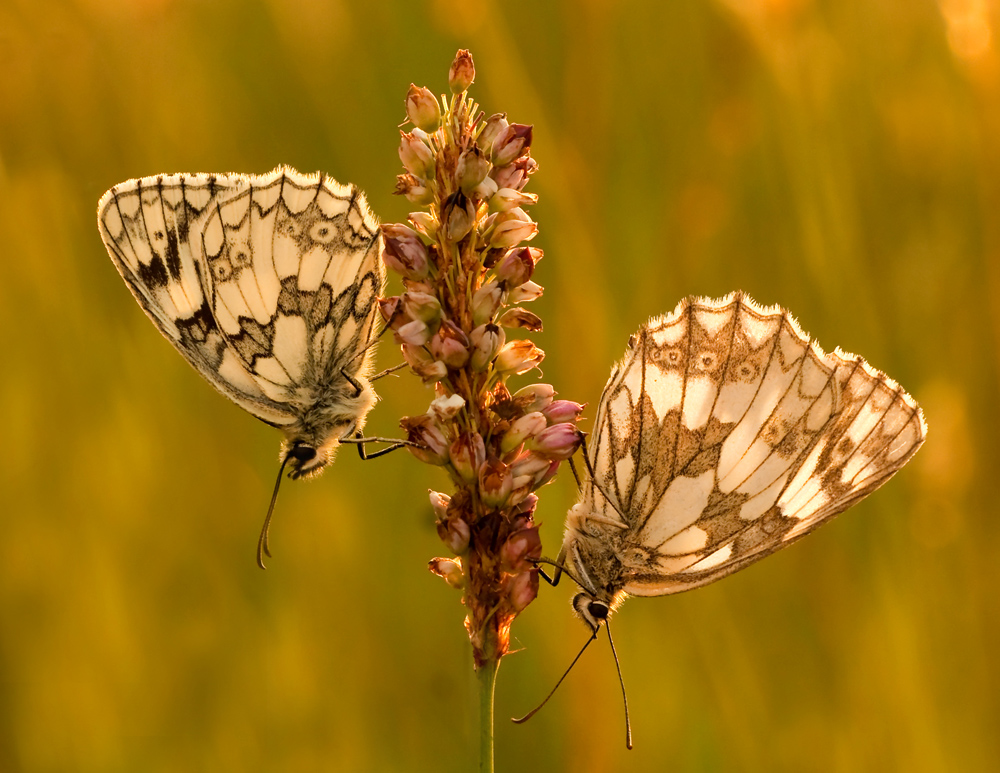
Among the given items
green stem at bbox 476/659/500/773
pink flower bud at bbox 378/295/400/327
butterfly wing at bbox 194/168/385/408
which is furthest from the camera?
butterfly wing at bbox 194/168/385/408

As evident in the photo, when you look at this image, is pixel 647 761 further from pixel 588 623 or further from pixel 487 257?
pixel 487 257

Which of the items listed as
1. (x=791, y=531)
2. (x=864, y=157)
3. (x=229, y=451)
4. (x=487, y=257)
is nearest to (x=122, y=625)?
(x=229, y=451)

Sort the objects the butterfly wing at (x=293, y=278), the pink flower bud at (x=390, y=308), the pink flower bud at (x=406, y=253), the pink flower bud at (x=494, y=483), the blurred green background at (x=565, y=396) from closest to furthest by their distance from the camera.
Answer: the pink flower bud at (x=494, y=483), the pink flower bud at (x=406, y=253), the pink flower bud at (x=390, y=308), the butterfly wing at (x=293, y=278), the blurred green background at (x=565, y=396)

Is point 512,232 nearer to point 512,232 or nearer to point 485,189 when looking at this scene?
point 512,232

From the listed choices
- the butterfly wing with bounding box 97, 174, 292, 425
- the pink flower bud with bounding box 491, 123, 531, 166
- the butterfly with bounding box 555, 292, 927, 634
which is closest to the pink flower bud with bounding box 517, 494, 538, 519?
the butterfly with bounding box 555, 292, 927, 634

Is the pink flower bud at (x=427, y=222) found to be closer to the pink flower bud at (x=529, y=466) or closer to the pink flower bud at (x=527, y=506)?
the pink flower bud at (x=529, y=466)

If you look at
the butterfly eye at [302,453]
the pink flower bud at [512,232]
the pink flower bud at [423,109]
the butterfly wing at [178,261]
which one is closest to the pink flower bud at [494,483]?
the pink flower bud at [512,232]

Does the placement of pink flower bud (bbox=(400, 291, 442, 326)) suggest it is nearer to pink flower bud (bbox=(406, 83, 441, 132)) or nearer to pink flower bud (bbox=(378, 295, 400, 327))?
pink flower bud (bbox=(378, 295, 400, 327))
